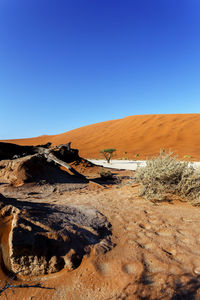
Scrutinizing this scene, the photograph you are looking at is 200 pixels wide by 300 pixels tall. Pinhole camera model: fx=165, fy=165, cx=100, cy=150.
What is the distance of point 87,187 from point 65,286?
366cm

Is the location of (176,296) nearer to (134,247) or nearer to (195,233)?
(134,247)

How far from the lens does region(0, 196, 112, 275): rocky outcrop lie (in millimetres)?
1469

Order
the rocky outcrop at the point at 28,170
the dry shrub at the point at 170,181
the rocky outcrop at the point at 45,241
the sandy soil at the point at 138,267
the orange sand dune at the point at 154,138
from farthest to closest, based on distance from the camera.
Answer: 1. the orange sand dune at the point at 154,138
2. the rocky outcrop at the point at 28,170
3. the dry shrub at the point at 170,181
4. the rocky outcrop at the point at 45,241
5. the sandy soil at the point at 138,267

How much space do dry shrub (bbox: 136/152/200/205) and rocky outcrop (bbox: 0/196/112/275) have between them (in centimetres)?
191

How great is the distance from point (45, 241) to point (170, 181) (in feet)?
9.92

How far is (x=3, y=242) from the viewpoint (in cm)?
155

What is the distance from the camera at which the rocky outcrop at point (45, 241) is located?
1469mm

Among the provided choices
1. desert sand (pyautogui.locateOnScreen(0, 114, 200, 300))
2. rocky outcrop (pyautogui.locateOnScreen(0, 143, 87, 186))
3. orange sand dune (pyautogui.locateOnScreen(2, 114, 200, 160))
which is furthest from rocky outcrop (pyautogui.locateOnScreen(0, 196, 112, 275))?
orange sand dune (pyautogui.locateOnScreen(2, 114, 200, 160))

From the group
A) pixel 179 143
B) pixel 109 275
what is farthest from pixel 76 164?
pixel 179 143

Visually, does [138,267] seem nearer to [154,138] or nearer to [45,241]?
[45,241]

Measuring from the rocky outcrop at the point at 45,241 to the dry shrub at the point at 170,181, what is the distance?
75.1 inches

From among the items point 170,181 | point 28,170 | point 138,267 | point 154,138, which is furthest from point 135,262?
point 154,138

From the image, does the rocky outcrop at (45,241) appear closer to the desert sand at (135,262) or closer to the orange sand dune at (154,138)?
the desert sand at (135,262)

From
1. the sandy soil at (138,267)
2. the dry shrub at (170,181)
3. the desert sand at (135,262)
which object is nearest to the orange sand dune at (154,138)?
the dry shrub at (170,181)
